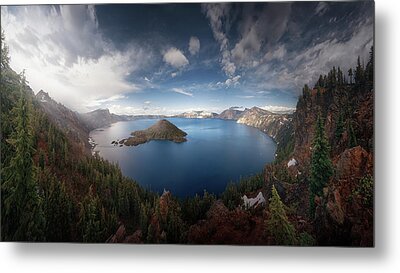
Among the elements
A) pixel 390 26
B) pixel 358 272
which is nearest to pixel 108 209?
pixel 358 272

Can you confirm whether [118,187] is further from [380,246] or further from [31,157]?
[380,246]

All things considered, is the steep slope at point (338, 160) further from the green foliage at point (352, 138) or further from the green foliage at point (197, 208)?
the green foliage at point (197, 208)

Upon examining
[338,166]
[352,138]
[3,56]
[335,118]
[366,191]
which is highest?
[3,56]

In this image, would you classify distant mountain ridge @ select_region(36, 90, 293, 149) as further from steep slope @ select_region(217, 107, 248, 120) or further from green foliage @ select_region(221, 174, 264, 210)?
green foliage @ select_region(221, 174, 264, 210)

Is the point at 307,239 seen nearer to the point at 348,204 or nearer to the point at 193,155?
the point at 348,204

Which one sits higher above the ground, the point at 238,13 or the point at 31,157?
the point at 238,13

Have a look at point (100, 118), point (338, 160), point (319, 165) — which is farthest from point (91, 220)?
point (338, 160)

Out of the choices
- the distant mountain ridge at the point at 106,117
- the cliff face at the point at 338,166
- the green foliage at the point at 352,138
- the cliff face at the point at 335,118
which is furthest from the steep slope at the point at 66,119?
the green foliage at the point at 352,138
